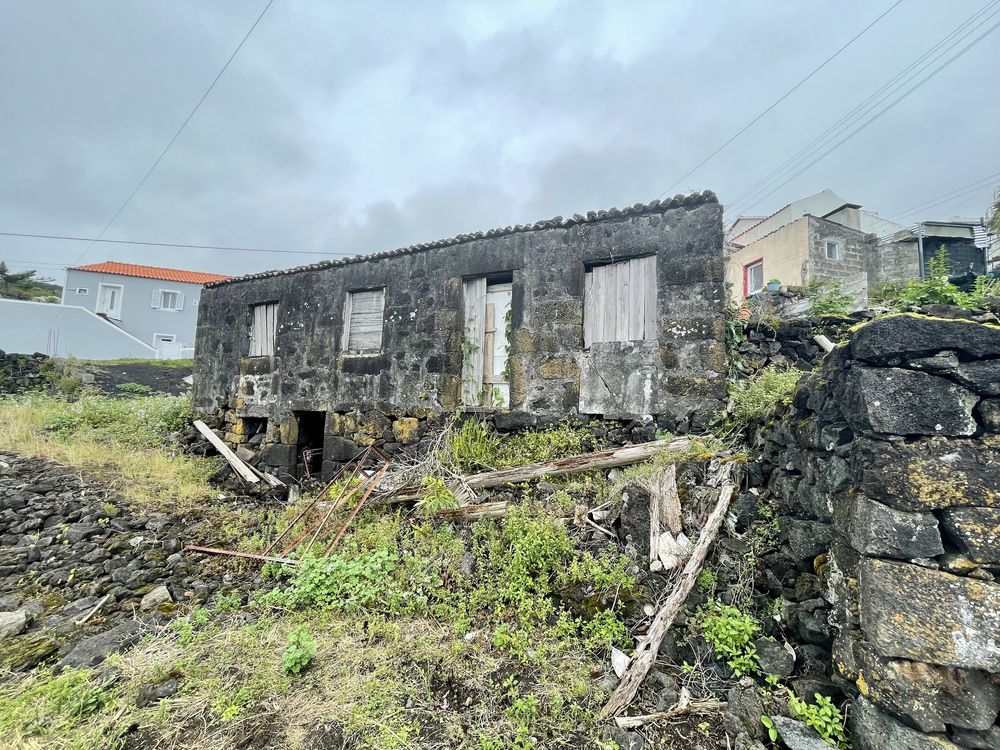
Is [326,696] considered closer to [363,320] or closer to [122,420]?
[363,320]

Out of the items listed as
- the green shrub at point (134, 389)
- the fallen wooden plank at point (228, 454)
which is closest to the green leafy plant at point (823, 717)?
the fallen wooden plank at point (228, 454)

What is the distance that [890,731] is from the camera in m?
2.04

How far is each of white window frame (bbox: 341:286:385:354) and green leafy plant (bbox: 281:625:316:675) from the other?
16.7ft

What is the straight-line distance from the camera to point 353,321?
808 centimetres

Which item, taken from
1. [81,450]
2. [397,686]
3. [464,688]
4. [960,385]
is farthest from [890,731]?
[81,450]

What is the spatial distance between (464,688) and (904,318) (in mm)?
3483

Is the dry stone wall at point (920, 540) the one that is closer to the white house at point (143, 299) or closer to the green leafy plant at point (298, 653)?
the green leafy plant at point (298, 653)

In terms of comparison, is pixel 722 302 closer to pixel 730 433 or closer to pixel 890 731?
pixel 730 433

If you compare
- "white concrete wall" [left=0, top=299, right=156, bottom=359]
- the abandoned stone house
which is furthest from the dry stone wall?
"white concrete wall" [left=0, top=299, right=156, bottom=359]

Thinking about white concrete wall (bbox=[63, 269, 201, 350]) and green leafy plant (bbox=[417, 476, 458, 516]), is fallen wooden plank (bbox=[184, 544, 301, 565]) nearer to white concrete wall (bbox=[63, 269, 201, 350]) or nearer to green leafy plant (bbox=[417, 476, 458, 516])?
green leafy plant (bbox=[417, 476, 458, 516])

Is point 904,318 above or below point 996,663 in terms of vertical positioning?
above

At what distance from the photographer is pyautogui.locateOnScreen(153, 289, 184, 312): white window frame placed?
2828 centimetres

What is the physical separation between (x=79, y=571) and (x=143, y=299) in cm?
3065

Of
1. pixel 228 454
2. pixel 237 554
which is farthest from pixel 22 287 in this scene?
pixel 237 554
